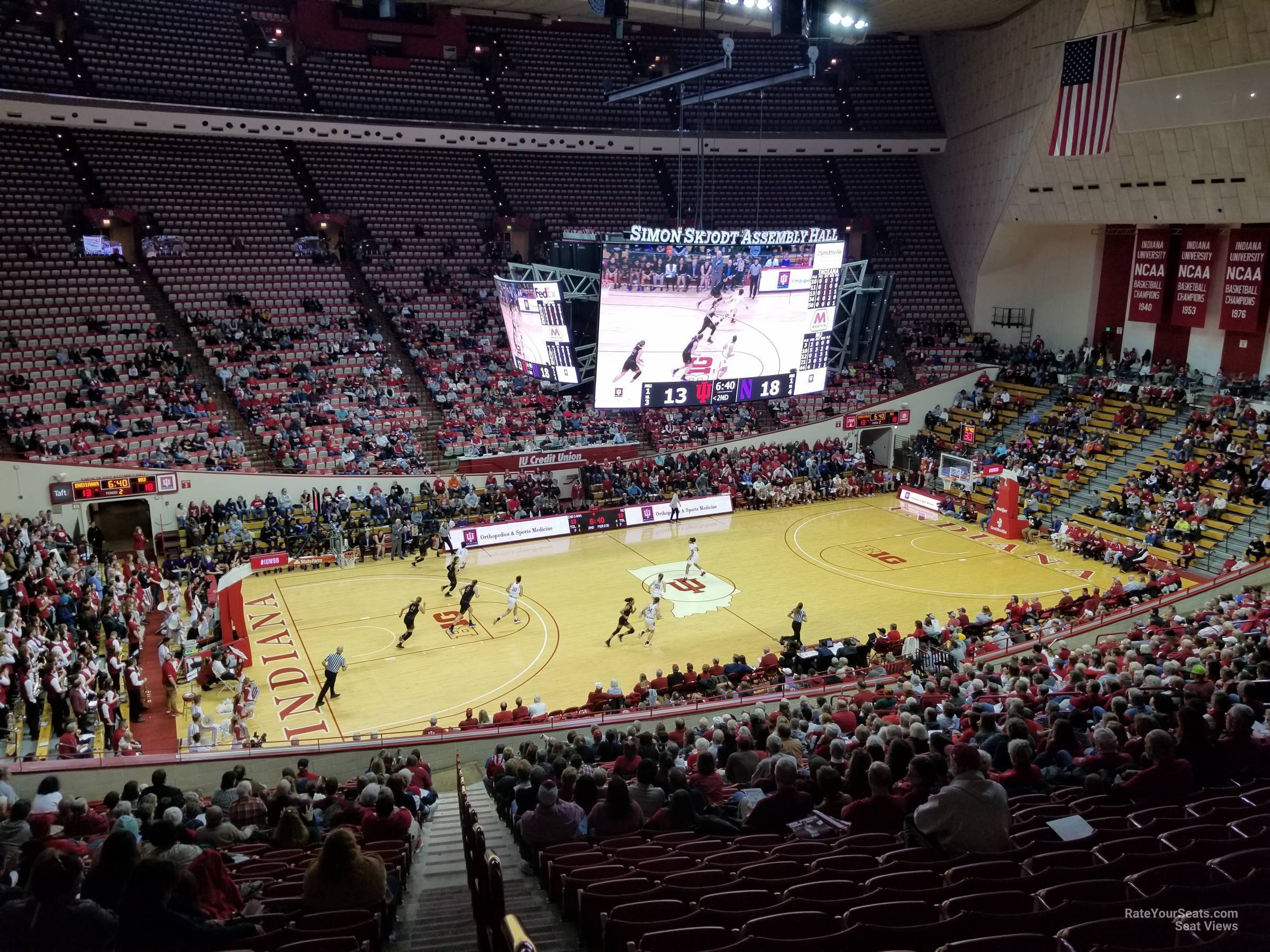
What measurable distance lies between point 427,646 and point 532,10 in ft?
79.1

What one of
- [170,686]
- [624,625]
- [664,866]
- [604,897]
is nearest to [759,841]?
[664,866]

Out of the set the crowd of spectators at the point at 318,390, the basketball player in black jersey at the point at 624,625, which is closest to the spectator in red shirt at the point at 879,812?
the basketball player in black jersey at the point at 624,625

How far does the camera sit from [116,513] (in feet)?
94.3

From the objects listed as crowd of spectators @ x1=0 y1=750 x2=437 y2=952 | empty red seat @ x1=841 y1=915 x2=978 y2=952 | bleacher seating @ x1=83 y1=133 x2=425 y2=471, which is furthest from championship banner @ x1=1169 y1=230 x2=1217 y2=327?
empty red seat @ x1=841 y1=915 x2=978 y2=952

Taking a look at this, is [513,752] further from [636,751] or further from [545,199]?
[545,199]

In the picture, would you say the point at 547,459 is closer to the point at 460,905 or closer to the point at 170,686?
the point at 170,686

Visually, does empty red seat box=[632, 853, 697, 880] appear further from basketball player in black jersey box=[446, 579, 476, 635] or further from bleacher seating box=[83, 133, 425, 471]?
bleacher seating box=[83, 133, 425, 471]

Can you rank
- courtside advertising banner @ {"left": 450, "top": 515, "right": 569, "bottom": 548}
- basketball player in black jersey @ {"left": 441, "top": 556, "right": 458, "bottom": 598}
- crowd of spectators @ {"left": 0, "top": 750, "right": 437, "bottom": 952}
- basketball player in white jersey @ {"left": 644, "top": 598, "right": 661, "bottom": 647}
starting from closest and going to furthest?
crowd of spectators @ {"left": 0, "top": 750, "right": 437, "bottom": 952} → basketball player in white jersey @ {"left": 644, "top": 598, "right": 661, "bottom": 647} → basketball player in black jersey @ {"left": 441, "top": 556, "right": 458, "bottom": 598} → courtside advertising banner @ {"left": 450, "top": 515, "right": 569, "bottom": 548}

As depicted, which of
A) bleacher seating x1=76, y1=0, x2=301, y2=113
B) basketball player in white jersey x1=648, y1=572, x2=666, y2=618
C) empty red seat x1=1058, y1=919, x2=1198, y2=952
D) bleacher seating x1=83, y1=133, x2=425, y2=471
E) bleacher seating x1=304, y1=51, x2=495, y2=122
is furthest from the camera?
bleacher seating x1=304, y1=51, x2=495, y2=122

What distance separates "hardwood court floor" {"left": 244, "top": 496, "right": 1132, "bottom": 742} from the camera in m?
19.9

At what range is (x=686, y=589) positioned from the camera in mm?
Answer: 25969

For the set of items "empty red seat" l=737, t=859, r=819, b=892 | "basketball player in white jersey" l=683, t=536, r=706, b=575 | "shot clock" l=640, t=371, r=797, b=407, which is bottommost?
"basketball player in white jersey" l=683, t=536, r=706, b=575

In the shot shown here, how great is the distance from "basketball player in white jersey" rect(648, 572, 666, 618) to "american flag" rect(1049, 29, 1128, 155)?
1801 centimetres

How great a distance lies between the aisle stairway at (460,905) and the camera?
6371mm
